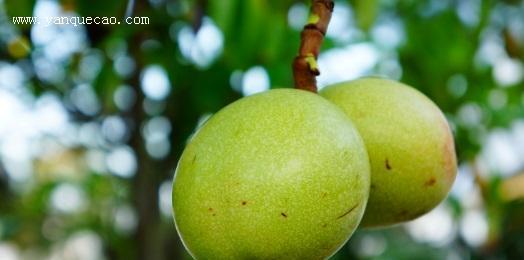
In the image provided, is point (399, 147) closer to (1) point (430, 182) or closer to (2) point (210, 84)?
(1) point (430, 182)

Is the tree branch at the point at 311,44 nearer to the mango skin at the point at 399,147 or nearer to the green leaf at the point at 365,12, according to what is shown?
the mango skin at the point at 399,147

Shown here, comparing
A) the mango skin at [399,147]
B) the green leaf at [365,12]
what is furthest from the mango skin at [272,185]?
the green leaf at [365,12]

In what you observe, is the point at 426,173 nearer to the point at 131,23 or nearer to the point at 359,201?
the point at 359,201

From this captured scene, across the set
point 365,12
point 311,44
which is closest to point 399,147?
point 311,44

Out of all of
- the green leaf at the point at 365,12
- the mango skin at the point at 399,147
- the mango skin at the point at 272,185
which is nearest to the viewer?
the mango skin at the point at 272,185

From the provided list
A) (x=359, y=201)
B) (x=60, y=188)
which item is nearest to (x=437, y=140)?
(x=359, y=201)

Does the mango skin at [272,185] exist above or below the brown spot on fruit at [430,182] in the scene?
above
